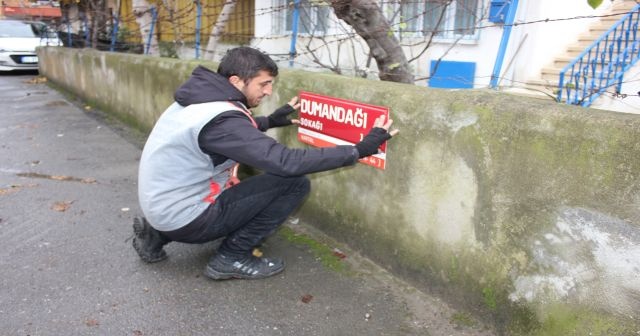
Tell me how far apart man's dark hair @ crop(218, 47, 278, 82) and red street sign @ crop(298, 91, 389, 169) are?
569 mm

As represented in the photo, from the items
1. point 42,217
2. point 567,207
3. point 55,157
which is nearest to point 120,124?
point 55,157

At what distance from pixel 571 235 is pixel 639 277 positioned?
0.28 metres

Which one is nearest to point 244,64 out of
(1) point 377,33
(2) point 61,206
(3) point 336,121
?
(3) point 336,121

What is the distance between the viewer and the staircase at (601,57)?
569cm

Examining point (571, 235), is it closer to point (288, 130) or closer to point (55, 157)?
point (288, 130)

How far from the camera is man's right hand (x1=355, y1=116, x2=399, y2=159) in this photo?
255 cm

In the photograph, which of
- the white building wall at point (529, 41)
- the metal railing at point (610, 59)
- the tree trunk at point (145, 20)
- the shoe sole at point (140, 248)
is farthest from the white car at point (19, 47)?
the metal railing at point (610, 59)

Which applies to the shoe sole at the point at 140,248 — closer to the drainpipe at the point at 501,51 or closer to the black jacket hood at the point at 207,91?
the black jacket hood at the point at 207,91

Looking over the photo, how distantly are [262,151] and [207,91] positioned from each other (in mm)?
474

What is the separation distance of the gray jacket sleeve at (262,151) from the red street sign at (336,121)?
0.40m

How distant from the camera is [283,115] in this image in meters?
3.43

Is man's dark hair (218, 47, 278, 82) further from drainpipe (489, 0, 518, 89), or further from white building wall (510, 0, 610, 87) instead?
white building wall (510, 0, 610, 87)

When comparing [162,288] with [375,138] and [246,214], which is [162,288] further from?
[375,138]

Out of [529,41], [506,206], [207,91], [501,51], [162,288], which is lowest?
[162,288]
